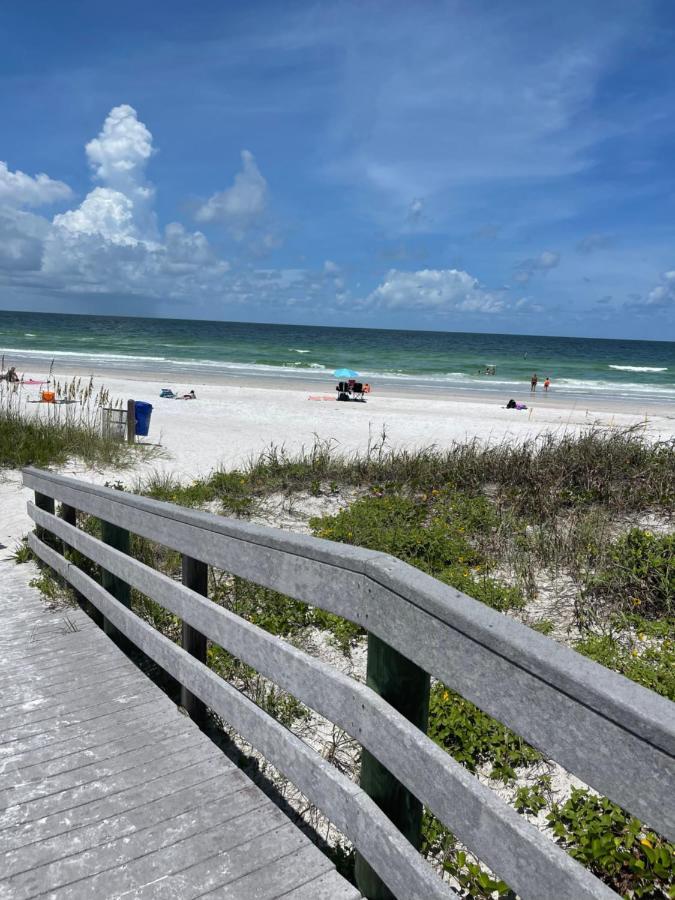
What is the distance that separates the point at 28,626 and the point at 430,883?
10.9ft

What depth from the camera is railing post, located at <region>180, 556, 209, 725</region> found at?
3.01 metres

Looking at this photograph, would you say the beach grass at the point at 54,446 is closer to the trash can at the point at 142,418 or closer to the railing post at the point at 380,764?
the trash can at the point at 142,418

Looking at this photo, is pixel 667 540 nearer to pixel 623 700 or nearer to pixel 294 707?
pixel 294 707

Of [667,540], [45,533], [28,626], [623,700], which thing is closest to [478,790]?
[623,700]

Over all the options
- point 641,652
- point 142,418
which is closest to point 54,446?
point 142,418

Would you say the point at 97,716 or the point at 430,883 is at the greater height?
the point at 430,883

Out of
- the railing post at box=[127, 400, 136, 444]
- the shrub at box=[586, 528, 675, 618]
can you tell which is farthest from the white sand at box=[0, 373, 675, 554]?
the shrub at box=[586, 528, 675, 618]

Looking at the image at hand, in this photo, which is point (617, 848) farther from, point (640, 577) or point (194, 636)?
point (640, 577)

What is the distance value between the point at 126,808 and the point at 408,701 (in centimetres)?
126

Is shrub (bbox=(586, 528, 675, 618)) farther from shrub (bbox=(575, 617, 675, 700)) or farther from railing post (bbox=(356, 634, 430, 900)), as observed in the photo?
railing post (bbox=(356, 634, 430, 900))

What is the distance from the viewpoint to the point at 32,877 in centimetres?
208

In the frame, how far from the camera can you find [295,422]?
17953 mm

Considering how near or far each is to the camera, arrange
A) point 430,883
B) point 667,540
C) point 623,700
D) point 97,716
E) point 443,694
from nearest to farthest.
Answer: point 623,700
point 430,883
point 97,716
point 443,694
point 667,540

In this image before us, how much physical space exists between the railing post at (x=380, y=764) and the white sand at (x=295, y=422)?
203 inches
